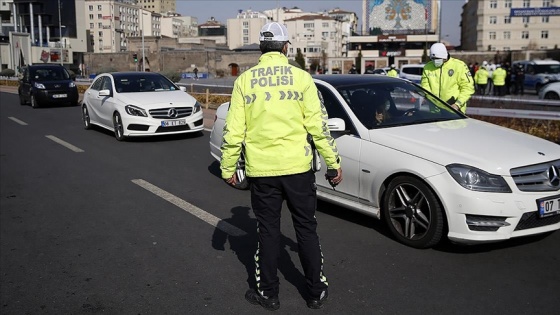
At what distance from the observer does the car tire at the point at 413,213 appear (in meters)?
4.88

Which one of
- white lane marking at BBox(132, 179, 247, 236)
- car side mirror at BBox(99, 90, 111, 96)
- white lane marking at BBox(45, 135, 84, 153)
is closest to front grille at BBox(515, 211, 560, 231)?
white lane marking at BBox(132, 179, 247, 236)

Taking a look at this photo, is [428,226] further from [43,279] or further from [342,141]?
[43,279]

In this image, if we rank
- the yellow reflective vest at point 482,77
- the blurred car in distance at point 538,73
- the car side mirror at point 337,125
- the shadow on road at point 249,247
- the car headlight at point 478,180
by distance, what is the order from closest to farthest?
1. the shadow on road at point 249,247
2. the car headlight at point 478,180
3. the car side mirror at point 337,125
4. the yellow reflective vest at point 482,77
5. the blurred car in distance at point 538,73

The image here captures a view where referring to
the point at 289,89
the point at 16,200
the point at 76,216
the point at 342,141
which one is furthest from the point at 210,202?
the point at 289,89

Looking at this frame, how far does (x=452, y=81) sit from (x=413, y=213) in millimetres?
3769

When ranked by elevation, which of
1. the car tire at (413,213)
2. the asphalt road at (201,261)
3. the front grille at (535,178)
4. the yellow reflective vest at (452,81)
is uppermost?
the yellow reflective vest at (452,81)

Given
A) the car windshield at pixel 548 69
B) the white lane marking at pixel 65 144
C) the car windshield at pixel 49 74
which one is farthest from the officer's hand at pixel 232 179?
the car windshield at pixel 548 69

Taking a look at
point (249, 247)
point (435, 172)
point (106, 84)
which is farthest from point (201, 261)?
point (106, 84)

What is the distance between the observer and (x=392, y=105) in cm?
620

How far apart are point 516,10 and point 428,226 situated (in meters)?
116

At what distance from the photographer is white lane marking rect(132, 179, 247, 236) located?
5793 mm

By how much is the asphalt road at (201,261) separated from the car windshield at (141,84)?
5.54 m

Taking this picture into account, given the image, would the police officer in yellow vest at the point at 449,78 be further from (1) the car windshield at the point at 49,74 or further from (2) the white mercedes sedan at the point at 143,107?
(1) the car windshield at the point at 49,74

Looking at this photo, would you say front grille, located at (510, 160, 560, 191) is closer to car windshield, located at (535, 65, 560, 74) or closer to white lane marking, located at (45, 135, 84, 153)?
white lane marking, located at (45, 135, 84, 153)
